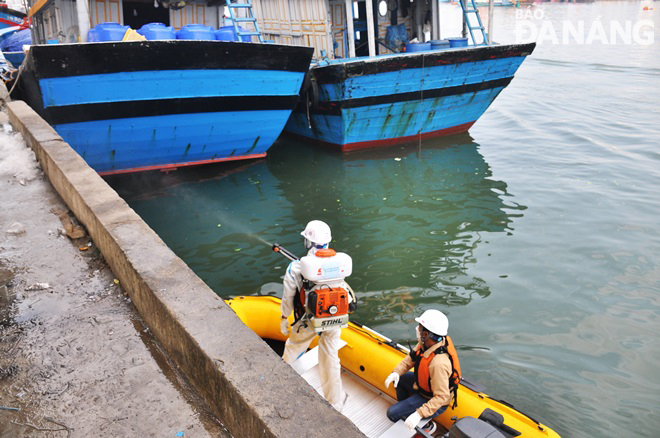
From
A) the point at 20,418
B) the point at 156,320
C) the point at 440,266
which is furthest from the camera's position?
the point at 440,266

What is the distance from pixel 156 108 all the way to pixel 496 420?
7.92 m

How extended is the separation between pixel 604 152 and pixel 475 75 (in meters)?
3.57

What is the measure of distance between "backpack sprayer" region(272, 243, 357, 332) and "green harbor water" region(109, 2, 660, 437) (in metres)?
2.04

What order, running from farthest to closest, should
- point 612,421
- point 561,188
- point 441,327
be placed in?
point 561,188 < point 612,421 < point 441,327

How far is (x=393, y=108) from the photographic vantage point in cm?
1218

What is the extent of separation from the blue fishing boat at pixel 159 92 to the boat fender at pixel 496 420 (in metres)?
7.62

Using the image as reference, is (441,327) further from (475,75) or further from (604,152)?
(604,152)

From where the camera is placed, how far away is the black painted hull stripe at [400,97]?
11.6 meters

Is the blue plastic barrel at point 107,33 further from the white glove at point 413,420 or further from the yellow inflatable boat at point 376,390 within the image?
the white glove at point 413,420

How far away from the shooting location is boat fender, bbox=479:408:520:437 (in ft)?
13.2

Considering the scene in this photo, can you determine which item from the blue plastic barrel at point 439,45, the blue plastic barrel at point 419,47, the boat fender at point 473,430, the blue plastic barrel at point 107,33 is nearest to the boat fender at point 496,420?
the boat fender at point 473,430

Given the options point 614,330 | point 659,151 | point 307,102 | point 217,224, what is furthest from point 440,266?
point 659,151

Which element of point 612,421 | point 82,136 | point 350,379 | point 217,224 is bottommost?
point 612,421

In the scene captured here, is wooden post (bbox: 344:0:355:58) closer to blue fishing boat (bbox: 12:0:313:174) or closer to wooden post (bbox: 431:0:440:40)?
blue fishing boat (bbox: 12:0:313:174)
